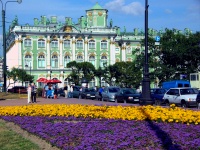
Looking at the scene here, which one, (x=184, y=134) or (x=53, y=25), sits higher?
(x=53, y=25)

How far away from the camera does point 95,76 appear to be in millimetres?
89375

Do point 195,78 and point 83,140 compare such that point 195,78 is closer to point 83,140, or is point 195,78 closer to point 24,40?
point 83,140

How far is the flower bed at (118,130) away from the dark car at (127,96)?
20.3 m

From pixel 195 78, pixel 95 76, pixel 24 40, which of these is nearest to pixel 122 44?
pixel 95 76

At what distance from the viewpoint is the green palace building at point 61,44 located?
92250 millimetres

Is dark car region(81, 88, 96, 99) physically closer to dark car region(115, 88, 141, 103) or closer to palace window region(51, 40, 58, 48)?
dark car region(115, 88, 141, 103)

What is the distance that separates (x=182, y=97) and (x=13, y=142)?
2031 cm

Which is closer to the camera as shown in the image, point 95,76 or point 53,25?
point 95,76

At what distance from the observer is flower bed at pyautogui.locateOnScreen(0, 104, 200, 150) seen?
400 inches

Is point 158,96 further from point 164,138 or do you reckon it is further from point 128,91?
point 164,138

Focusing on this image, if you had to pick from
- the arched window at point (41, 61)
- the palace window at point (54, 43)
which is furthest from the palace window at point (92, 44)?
the arched window at point (41, 61)

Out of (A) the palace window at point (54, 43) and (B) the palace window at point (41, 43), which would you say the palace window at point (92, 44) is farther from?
(B) the palace window at point (41, 43)

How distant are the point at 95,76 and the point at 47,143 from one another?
78172 mm

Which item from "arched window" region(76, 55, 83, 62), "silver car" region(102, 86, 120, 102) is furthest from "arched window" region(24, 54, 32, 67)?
"silver car" region(102, 86, 120, 102)
